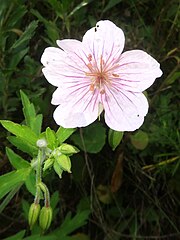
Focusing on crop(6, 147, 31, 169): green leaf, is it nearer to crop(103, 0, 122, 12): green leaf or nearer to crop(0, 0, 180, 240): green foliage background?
crop(0, 0, 180, 240): green foliage background

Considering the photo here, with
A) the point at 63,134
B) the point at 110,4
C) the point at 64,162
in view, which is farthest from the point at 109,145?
the point at 64,162

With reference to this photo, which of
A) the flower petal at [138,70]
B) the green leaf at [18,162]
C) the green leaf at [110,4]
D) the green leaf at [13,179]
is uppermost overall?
the flower petal at [138,70]

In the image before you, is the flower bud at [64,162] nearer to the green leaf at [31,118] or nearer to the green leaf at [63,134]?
the green leaf at [63,134]

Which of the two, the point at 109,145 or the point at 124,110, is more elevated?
the point at 124,110

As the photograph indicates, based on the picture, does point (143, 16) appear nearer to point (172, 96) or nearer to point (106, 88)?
point (172, 96)

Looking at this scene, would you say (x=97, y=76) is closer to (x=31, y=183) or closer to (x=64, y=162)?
(x=64, y=162)

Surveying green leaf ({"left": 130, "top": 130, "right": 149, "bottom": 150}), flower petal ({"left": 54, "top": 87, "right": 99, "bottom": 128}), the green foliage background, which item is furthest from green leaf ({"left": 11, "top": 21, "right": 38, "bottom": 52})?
green leaf ({"left": 130, "top": 130, "right": 149, "bottom": 150})

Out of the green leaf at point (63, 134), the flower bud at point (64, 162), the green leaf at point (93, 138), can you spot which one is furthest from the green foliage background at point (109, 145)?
the flower bud at point (64, 162)
